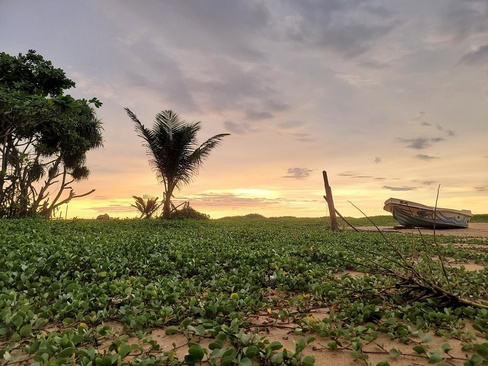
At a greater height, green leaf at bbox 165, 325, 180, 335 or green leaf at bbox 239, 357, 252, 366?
green leaf at bbox 239, 357, 252, 366

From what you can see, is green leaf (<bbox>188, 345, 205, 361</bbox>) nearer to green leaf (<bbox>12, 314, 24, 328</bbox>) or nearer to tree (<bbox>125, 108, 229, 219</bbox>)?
green leaf (<bbox>12, 314, 24, 328</bbox>)

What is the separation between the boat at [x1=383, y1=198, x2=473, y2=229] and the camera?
2333 cm

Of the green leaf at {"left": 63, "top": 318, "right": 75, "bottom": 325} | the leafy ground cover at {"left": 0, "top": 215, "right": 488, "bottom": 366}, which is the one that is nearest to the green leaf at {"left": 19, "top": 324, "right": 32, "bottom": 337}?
the leafy ground cover at {"left": 0, "top": 215, "right": 488, "bottom": 366}

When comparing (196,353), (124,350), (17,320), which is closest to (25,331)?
(17,320)

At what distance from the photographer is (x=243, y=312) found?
4066mm

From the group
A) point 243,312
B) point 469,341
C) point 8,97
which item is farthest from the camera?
point 8,97

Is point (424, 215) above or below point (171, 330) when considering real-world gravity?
above

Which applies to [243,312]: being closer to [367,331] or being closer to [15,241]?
[367,331]

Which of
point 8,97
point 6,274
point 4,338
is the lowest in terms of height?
point 4,338

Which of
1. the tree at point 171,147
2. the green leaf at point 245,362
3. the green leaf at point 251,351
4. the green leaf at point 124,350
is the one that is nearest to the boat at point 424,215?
the tree at point 171,147

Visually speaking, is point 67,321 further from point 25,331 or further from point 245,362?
point 245,362

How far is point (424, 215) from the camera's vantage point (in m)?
23.5

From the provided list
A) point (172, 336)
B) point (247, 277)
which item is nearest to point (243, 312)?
point (172, 336)

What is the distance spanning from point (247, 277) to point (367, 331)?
2.55 meters
